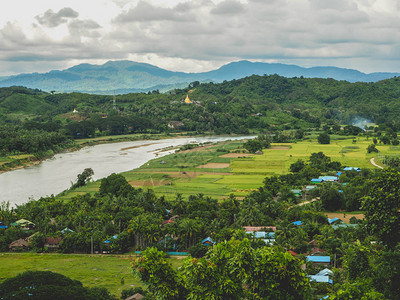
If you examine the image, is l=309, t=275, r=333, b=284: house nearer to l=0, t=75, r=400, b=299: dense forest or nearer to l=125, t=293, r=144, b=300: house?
l=0, t=75, r=400, b=299: dense forest

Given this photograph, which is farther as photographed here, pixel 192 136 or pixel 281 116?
pixel 281 116

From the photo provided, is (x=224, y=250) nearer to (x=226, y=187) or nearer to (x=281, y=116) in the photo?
(x=226, y=187)

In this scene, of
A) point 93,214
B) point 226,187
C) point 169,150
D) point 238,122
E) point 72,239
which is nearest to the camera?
point 72,239

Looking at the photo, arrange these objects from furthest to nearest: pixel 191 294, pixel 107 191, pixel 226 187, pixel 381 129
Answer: pixel 381 129 < pixel 226 187 < pixel 107 191 < pixel 191 294

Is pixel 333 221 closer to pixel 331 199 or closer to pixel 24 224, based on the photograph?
pixel 331 199

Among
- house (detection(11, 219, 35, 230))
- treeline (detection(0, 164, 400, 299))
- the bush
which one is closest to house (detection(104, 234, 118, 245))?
treeline (detection(0, 164, 400, 299))

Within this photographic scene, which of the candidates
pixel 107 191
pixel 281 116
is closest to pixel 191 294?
pixel 107 191
